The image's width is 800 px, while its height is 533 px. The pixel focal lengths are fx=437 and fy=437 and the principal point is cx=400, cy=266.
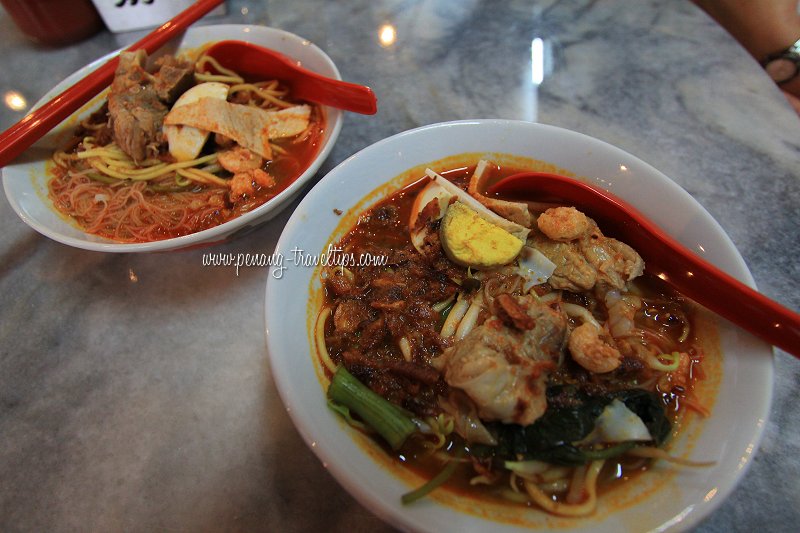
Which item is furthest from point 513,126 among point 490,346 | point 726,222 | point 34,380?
point 34,380

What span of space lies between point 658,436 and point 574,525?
347mm

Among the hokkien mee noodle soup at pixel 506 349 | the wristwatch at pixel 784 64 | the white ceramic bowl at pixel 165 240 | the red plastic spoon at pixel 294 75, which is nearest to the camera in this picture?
the hokkien mee noodle soup at pixel 506 349

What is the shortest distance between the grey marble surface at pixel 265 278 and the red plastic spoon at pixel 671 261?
0.52 m

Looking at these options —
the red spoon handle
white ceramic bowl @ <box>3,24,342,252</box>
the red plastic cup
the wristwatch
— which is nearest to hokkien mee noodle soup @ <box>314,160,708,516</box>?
white ceramic bowl @ <box>3,24,342,252</box>

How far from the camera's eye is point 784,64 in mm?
2559

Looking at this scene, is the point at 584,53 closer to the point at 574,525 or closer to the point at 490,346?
the point at 490,346

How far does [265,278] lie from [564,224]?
1224 millimetres

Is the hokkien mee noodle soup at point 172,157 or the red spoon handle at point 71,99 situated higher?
the red spoon handle at point 71,99

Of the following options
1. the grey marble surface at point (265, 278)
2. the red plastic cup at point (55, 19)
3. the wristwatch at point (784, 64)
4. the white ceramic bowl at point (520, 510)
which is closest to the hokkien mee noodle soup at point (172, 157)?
the grey marble surface at point (265, 278)

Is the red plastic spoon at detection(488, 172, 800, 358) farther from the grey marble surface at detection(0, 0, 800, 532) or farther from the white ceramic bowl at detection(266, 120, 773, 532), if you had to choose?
the grey marble surface at detection(0, 0, 800, 532)

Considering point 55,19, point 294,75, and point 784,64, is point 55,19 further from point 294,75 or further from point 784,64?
point 784,64

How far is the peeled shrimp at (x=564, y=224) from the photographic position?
149 cm

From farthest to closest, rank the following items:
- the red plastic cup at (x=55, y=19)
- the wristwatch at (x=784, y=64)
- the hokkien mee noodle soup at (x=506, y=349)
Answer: the red plastic cup at (x=55, y=19) < the wristwatch at (x=784, y=64) < the hokkien mee noodle soup at (x=506, y=349)

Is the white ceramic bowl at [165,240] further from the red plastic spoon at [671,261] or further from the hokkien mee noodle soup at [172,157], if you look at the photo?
the red plastic spoon at [671,261]
